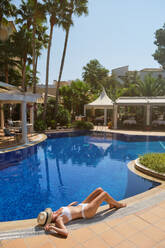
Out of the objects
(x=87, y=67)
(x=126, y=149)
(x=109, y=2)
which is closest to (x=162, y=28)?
(x=87, y=67)

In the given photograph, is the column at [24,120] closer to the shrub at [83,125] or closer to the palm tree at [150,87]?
the shrub at [83,125]

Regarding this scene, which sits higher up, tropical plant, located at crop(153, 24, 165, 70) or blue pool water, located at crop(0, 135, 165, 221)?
tropical plant, located at crop(153, 24, 165, 70)

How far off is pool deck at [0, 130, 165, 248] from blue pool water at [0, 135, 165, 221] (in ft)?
4.73

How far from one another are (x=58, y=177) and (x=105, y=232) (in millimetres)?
4547

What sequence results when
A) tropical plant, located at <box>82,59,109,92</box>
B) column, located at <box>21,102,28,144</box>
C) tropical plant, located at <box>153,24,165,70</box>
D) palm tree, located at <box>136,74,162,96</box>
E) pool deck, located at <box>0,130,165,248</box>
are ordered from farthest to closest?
tropical plant, located at <box>82,59,109,92</box>, tropical plant, located at <box>153,24,165,70</box>, palm tree, located at <box>136,74,162,96</box>, column, located at <box>21,102,28,144</box>, pool deck, located at <box>0,130,165,248</box>

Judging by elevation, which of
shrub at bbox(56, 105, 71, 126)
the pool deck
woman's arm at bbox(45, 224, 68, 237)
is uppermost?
shrub at bbox(56, 105, 71, 126)

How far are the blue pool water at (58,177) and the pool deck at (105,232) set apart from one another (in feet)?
4.73

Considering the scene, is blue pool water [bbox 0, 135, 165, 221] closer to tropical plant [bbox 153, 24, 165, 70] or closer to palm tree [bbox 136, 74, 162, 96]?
palm tree [bbox 136, 74, 162, 96]

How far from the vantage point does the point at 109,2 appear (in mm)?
13852

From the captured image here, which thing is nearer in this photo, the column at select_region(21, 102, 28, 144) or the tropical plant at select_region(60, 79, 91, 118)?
the column at select_region(21, 102, 28, 144)

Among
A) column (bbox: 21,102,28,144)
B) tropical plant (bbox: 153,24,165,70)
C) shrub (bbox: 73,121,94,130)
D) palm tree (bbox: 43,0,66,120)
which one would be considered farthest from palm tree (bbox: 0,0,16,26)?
tropical plant (bbox: 153,24,165,70)

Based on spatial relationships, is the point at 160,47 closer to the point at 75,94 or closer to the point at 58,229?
the point at 75,94

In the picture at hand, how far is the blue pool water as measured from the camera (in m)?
5.55

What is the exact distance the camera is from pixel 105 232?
11.1 feet
